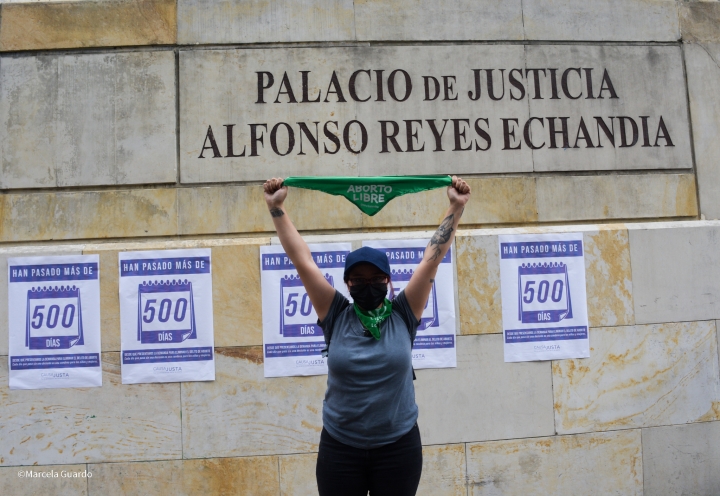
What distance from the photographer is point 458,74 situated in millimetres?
5906

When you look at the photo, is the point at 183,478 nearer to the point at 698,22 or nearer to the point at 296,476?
the point at 296,476

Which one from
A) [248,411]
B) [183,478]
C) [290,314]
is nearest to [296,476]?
[248,411]

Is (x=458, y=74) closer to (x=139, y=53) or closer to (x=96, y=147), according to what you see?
(x=139, y=53)

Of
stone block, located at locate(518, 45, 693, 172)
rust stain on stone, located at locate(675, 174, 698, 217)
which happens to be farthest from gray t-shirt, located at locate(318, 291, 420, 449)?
rust stain on stone, located at locate(675, 174, 698, 217)

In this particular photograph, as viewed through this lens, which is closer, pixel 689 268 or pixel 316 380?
pixel 316 380

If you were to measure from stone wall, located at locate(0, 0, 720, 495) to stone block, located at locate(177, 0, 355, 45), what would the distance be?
0.02 meters

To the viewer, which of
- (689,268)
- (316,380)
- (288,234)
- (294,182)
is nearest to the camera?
(288,234)

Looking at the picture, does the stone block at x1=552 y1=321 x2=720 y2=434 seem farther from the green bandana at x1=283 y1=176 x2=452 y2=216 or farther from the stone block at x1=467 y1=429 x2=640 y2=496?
the green bandana at x1=283 y1=176 x2=452 y2=216

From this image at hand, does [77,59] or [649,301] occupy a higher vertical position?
[77,59]

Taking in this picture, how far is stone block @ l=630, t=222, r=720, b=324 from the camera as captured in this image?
18.8ft

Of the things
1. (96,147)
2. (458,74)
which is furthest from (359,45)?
(96,147)

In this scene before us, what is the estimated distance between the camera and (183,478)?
5352mm

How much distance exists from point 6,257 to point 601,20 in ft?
18.0

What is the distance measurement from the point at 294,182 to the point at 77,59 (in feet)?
10.4
